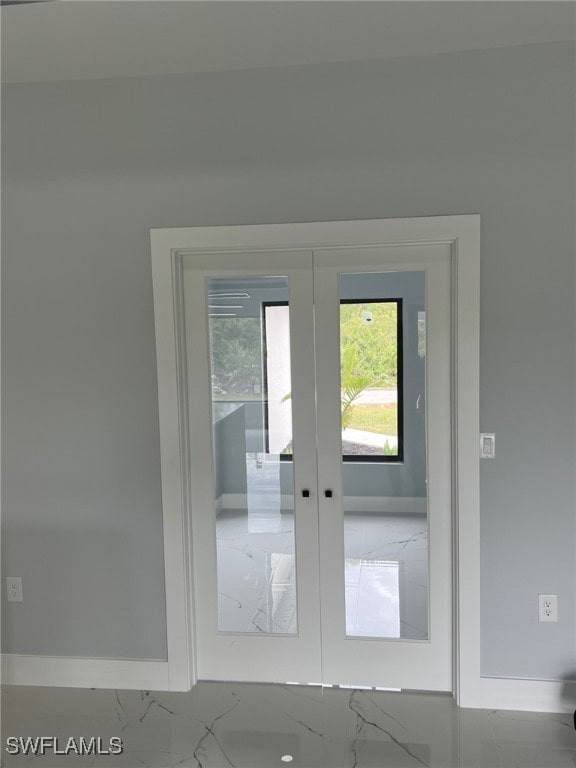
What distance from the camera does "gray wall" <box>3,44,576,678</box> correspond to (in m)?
2.49

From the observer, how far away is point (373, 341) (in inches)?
108

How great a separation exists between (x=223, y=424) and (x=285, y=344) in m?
0.47

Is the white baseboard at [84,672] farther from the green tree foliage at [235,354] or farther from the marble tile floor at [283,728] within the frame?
the green tree foliage at [235,354]

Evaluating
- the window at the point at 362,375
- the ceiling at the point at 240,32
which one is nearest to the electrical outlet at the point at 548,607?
the window at the point at 362,375

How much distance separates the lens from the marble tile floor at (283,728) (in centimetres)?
238

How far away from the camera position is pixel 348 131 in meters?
2.55

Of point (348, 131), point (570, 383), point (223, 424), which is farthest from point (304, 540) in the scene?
point (348, 131)

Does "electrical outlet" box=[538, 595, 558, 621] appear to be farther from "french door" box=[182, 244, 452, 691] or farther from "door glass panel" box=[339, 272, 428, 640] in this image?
"door glass panel" box=[339, 272, 428, 640]

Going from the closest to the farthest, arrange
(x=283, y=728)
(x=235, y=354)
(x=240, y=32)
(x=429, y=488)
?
1. (x=240, y=32)
2. (x=283, y=728)
3. (x=429, y=488)
4. (x=235, y=354)

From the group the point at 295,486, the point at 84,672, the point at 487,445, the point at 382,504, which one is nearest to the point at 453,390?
the point at 487,445

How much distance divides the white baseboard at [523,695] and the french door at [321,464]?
0.54 feet

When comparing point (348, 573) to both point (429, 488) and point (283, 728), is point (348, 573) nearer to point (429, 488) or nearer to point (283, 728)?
point (429, 488)

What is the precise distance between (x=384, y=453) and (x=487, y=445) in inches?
17.5

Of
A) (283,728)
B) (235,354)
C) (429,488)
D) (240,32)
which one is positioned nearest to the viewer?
(240,32)
